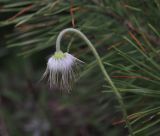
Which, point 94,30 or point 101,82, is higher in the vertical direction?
point 94,30

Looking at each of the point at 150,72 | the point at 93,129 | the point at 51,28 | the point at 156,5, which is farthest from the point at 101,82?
the point at 93,129

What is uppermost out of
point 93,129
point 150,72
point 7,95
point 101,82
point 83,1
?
point 83,1

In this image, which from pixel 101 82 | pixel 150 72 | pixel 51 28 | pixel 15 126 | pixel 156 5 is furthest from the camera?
pixel 15 126

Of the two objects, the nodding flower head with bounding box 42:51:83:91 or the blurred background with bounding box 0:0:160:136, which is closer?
the nodding flower head with bounding box 42:51:83:91

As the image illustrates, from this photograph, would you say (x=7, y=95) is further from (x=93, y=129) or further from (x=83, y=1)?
(x=83, y=1)

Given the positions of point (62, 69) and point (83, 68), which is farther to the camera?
point (83, 68)
